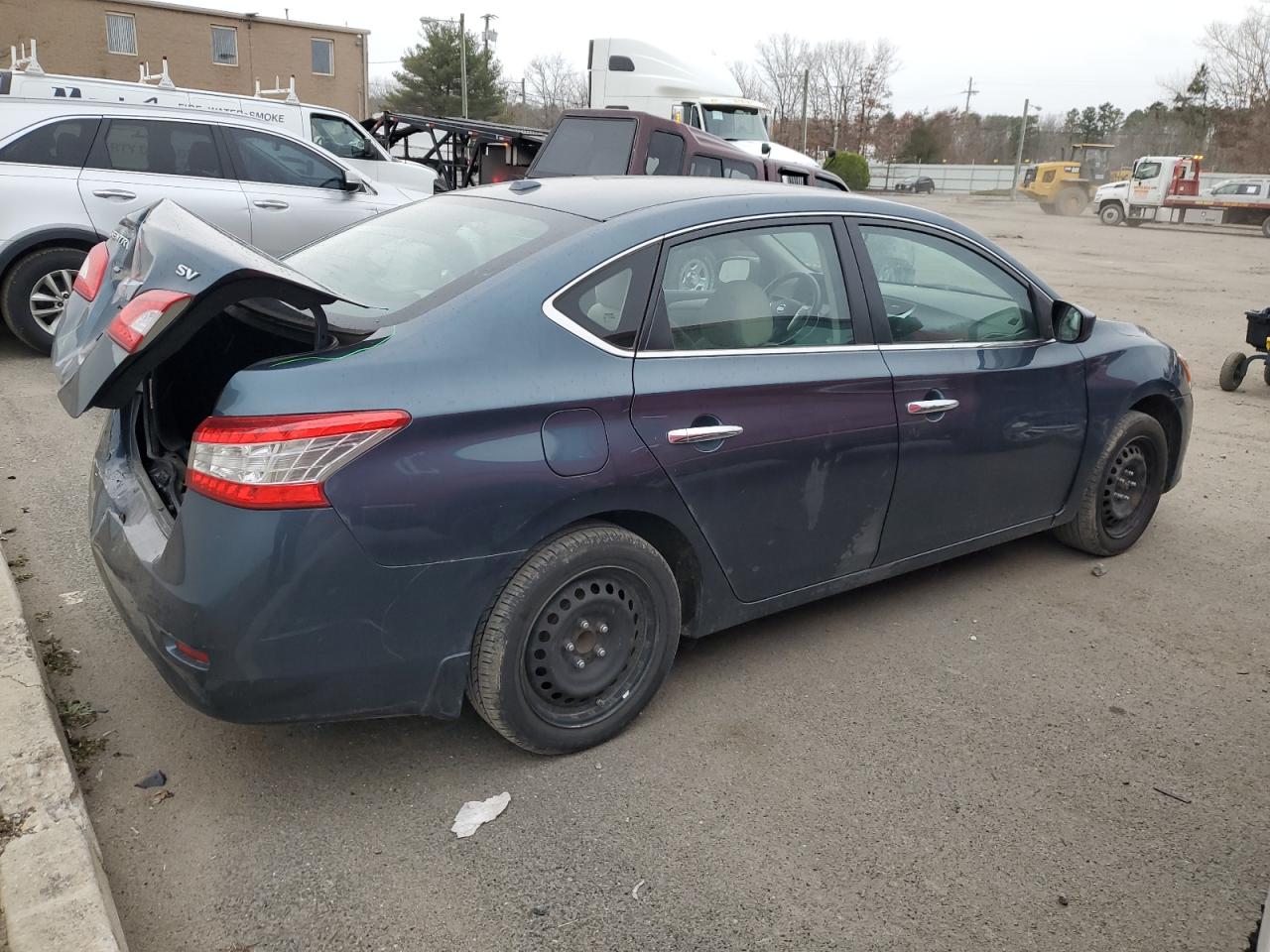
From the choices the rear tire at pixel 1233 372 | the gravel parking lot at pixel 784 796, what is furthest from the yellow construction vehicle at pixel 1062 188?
the gravel parking lot at pixel 784 796

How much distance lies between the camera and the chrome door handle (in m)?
3.08

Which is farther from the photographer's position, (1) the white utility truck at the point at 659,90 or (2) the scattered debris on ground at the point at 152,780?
(1) the white utility truck at the point at 659,90

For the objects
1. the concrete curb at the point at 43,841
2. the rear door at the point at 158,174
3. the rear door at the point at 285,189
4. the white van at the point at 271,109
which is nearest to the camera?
the concrete curb at the point at 43,841

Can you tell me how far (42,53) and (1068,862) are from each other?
1645 inches

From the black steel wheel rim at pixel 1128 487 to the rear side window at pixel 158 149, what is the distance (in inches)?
280

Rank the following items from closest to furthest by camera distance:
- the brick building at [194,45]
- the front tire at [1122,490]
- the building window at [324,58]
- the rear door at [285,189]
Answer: the front tire at [1122,490] → the rear door at [285,189] → the brick building at [194,45] → the building window at [324,58]

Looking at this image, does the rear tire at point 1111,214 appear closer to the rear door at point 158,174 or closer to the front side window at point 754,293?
the rear door at point 158,174

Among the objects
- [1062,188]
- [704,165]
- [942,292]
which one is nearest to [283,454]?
[942,292]

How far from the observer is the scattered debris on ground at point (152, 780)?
2930 mm

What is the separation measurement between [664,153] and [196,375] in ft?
26.1

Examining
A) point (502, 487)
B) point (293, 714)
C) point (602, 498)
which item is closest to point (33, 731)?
point (293, 714)

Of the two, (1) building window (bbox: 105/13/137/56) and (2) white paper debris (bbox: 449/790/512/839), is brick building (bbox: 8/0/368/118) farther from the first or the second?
(2) white paper debris (bbox: 449/790/512/839)

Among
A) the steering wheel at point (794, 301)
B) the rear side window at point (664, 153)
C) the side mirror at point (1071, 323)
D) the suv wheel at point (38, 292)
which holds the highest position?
the rear side window at point (664, 153)

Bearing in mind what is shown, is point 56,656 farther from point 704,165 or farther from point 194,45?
point 194,45
